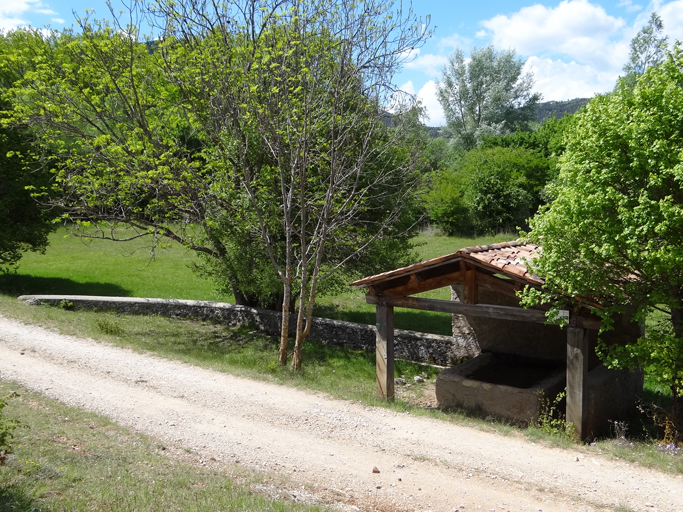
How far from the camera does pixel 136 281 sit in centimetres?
2559

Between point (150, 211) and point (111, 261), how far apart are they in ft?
49.9

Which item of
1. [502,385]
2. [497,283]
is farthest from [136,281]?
[497,283]

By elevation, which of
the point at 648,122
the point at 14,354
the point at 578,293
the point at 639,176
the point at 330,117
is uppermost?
the point at 330,117

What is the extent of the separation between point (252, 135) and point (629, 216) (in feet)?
34.3

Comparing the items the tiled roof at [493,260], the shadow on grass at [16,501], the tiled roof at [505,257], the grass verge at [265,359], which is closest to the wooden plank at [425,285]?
the tiled roof at [493,260]

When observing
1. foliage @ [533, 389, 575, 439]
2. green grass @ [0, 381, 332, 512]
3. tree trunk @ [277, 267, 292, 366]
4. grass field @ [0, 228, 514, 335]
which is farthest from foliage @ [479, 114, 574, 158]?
green grass @ [0, 381, 332, 512]

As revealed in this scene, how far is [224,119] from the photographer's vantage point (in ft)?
47.6

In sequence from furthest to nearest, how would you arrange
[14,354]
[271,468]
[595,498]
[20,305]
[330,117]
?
[20,305] < [330,117] < [14,354] < [271,468] < [595,498]

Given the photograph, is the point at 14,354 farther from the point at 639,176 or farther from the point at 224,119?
the point at 639,176

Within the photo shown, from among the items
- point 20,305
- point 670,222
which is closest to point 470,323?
point 670,222

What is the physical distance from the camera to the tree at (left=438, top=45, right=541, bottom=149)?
54.8 m

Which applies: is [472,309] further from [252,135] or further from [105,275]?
[105,275]

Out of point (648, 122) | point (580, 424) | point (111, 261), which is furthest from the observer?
point (111, 261)

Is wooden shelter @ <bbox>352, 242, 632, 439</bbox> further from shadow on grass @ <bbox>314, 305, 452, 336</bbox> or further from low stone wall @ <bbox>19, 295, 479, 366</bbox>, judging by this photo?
shadow on grass @ <bbox>314, 305, 452, 336</bbox>
